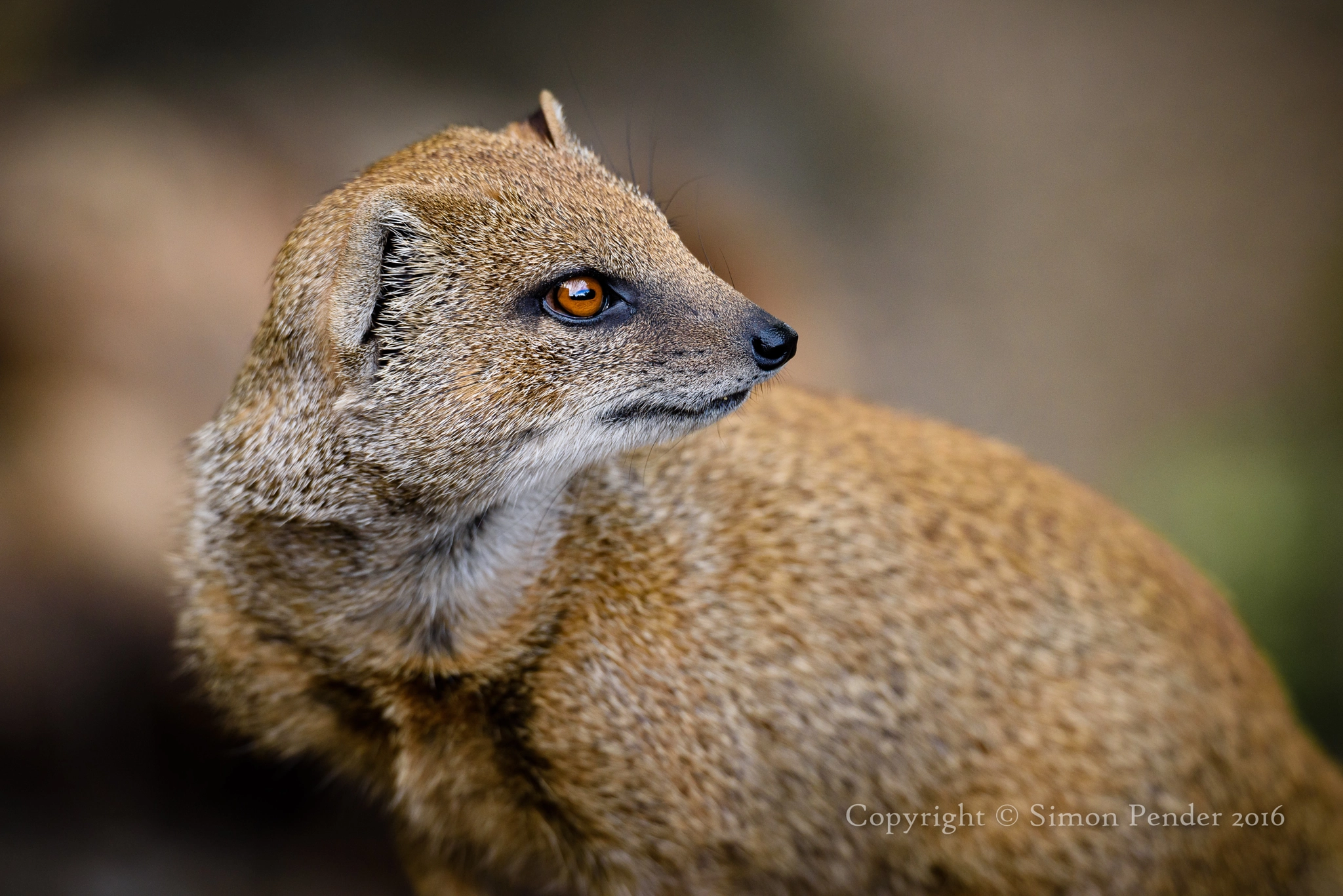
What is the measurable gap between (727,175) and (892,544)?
3596 millimetres

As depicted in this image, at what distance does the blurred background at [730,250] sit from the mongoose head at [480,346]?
6.16 ft

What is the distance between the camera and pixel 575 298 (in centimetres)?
187

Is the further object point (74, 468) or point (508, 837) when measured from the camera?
→ point (74, 468)

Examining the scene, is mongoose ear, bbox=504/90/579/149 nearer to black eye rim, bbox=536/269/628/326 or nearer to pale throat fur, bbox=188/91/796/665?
pale throat fur, bbox=188/91/796/665

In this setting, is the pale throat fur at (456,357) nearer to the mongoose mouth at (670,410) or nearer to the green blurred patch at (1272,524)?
the mongoose mouth at (670,410)

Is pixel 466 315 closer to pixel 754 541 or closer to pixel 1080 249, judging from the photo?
pixel 754 541

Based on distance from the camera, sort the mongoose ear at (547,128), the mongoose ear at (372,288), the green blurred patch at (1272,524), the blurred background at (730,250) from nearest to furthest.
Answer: the mongoose ear at (372,288) → the mongoose ear at (547,128) → the blurred background at (730,250) → the green blurred patch at (1272,524)

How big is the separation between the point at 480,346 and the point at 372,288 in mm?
224

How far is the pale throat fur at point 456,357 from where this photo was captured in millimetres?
1812

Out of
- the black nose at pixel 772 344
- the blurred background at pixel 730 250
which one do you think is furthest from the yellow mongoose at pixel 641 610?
the blurred background at pixel 730 250

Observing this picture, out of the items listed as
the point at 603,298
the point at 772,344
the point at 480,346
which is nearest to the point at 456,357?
the point at 480,346

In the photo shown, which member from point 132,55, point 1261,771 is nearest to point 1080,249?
point 1261,771

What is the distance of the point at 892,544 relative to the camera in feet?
7.70

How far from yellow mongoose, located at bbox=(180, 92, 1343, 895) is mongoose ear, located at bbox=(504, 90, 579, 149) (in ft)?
0.04
